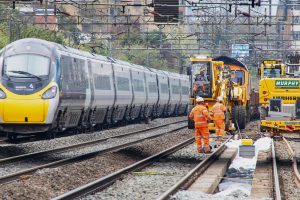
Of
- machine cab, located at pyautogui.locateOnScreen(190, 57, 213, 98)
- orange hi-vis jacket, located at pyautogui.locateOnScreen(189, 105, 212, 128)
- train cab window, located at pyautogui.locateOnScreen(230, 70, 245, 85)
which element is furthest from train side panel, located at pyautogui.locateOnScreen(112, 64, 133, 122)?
orange hi-vis jacket, located at pyautogui.locateOnScreen(189, 105, 212, 128)

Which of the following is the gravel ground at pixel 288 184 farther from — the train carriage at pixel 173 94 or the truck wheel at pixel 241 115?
the train carriage at pixel 173 94

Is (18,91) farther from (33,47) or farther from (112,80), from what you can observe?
(112,80)

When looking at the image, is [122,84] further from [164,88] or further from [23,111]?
[23,111]

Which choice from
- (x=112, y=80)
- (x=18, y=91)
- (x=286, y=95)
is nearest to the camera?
(x=18, y=91)

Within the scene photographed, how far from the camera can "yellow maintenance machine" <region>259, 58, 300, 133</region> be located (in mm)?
24844

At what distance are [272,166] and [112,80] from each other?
57.4 ft

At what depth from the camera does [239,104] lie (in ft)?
118

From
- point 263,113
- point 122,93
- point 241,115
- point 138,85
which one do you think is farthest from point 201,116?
point 138,85

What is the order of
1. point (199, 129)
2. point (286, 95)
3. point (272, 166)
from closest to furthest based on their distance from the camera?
1. point (272, 166)
2. point (199, 129)
3. point (286, 95)

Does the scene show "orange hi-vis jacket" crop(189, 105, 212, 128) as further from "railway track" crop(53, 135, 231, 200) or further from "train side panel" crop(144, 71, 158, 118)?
"train side panel" crop(144, 71, 158, 118)

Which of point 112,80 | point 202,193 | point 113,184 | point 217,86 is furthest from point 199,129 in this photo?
point 112,80

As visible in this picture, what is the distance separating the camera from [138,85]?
4250 cm

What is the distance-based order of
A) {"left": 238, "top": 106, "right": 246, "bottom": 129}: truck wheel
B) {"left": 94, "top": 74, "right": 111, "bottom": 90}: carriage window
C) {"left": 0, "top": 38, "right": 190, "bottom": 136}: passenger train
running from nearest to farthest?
{"left": 0, "top": 38, "right": 190, "bottom": 136}: passenger train < {"left": 94, "top": 74, "right": 111, "bottom": 90}: carriage window < {"left": 238, "top": 106, "right": 246, "bottom": 129}: truck wheel

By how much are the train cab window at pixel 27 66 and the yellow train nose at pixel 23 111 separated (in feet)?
3.08
